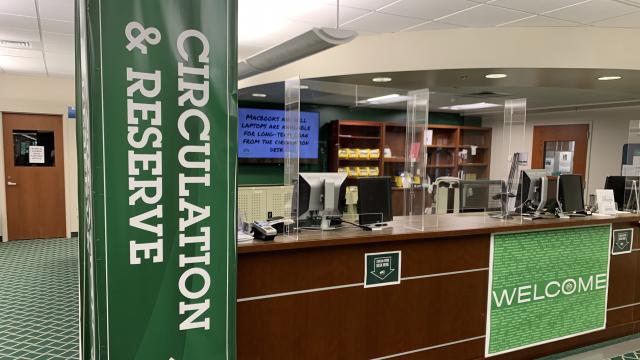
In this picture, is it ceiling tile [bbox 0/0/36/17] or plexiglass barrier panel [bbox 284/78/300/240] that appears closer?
plexiglass barrier panel [bbox 284/78/300/240]

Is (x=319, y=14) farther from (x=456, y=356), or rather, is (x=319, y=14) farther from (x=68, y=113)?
(x=68, y=113)

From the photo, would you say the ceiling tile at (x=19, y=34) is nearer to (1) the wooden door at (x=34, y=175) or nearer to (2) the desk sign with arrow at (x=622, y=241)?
(1) the wooden door at (x=34, y=175)

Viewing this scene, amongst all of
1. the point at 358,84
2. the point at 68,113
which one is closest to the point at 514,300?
the point at 358,84

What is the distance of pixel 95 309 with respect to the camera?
1.59 m

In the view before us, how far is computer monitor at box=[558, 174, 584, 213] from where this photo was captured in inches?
152

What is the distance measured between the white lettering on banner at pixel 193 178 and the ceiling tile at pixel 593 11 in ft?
10.6

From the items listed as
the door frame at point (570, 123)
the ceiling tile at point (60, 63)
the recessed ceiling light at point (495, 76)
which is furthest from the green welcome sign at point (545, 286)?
the ceiling tile at point (60, 63)

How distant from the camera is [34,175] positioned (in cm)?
718

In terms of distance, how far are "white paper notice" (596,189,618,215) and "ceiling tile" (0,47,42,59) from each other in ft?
21.0

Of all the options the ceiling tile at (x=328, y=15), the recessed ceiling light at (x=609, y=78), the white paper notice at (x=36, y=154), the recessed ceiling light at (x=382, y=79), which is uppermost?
the ceiling tile at (x=328, y=15)

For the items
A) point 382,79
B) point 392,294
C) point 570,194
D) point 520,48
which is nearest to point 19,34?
point 382,79

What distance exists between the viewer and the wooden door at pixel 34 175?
7.02 m

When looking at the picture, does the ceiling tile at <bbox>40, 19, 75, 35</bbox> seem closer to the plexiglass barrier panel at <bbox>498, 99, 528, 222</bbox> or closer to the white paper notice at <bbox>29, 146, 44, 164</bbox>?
the white paper notice at <bbox>29, 146, 44, 164</bbox>

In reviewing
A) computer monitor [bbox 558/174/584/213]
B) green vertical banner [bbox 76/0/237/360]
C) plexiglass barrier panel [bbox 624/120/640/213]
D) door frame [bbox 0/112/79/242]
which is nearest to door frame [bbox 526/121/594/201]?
plexiglass barrier panel [bbox 624/120/640/213]
